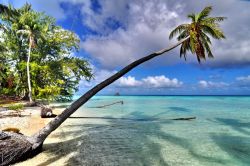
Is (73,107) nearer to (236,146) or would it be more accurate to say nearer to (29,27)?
(236,146)

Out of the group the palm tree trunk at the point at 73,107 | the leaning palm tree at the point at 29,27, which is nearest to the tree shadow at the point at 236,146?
the palm tree trunk at the point at 73,107

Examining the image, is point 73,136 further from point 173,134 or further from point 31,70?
point 31,70

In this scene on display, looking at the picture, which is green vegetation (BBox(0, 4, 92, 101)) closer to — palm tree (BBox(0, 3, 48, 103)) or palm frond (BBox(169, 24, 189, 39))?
palm tree (BBox(0, 3, 48, 103))

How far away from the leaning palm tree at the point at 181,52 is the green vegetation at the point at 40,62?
2548cm

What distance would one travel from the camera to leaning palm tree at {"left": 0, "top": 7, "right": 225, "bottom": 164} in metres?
9.94

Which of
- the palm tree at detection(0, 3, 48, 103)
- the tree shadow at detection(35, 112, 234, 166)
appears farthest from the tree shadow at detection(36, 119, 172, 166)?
the palm tree at detection(0, 3, 48, 103)

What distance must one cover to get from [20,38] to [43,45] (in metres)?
4.03

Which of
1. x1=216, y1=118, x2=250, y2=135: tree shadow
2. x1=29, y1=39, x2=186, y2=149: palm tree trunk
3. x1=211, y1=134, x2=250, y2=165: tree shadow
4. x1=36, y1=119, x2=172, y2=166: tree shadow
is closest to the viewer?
x1=36, y1=119, x2=172, y2=166: tree shadow

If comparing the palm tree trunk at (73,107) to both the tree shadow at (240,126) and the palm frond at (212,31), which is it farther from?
the tree shadow at (240,126)

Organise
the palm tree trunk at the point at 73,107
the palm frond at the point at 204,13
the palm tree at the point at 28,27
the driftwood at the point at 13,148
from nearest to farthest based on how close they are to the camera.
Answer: the driftwood at the point at 13,148
the palm tree trunk at the point at 73,107
the palm frond at the point at 204,13
the palm tree at the point at 28,27

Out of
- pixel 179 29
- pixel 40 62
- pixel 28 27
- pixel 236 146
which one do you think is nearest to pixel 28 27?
pixel 28 27

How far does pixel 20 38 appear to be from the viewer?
130 ft

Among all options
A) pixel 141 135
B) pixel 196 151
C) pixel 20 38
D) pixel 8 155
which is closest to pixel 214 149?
pixel 196 151

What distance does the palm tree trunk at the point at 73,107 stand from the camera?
10.0 metres
